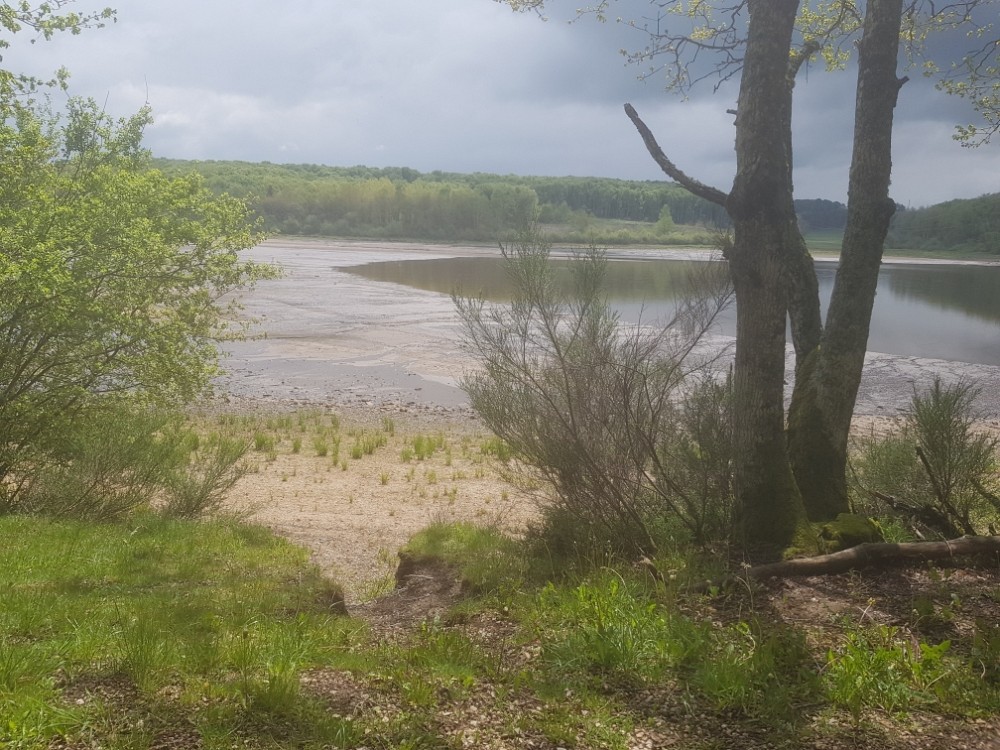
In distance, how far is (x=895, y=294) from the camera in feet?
150

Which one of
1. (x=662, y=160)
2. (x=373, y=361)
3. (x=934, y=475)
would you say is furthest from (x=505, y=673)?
(x=373, y=361)

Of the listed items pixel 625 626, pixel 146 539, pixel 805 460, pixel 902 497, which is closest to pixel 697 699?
pixel 625 626

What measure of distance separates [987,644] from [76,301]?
8139 mm

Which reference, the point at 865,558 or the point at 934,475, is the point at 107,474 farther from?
the point at 934,475

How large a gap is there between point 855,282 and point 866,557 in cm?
229

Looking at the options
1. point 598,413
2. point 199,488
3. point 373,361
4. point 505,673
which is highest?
point 598,413

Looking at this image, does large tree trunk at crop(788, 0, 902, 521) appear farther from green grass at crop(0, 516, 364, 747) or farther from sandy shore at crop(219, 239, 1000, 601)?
green grass at crop(0, 516, 364, 747)

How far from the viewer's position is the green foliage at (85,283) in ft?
26.5

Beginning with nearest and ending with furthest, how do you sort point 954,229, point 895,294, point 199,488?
point 199,488
point 895,294
point 954,229

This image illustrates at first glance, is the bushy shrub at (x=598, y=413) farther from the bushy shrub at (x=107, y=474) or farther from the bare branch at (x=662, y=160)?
the bushy shrub at (x=107, y=474)

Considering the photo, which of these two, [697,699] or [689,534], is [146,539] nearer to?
[689,534]

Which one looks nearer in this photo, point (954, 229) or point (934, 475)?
point (934, 475)

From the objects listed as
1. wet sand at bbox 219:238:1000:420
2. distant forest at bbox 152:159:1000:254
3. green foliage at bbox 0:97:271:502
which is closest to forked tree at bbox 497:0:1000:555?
green foliage at bbox 0:97:271:502

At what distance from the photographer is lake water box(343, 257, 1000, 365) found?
2864cm
